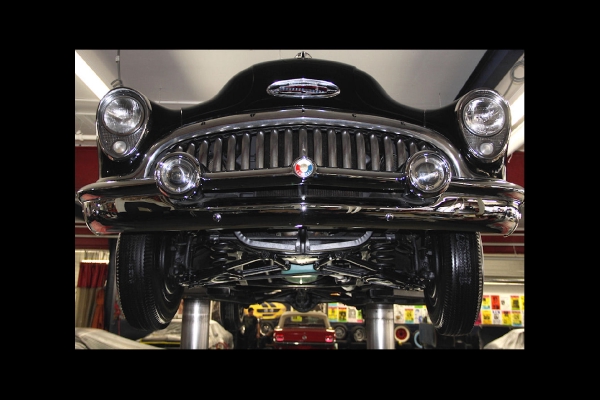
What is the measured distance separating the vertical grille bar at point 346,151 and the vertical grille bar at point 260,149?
309mm

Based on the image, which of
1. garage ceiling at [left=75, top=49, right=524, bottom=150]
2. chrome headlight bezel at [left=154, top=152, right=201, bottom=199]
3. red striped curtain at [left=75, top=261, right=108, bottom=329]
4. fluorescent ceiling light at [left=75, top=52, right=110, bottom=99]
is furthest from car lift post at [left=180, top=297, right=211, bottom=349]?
red striped curtain at [left=75, top=261, right=108, bottom=329]

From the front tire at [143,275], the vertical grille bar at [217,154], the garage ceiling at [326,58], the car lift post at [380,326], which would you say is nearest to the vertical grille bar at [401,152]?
the vertical grille bar at [217,154]

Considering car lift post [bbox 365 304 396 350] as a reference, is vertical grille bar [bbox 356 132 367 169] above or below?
above

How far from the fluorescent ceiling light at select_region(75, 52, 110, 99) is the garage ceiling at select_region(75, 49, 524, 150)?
71 mm

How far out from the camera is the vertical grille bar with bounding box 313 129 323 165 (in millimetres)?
1556

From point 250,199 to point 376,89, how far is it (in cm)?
94

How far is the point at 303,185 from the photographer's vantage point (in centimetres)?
140

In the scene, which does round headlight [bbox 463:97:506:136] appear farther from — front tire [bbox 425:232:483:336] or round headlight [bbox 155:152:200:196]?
round headlight [bbox 155:152:200:196]

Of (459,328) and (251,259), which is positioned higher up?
(251,259)

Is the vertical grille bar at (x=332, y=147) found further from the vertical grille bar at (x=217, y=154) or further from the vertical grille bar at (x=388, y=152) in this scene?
the vertical grille bar at (x=217, y=154)

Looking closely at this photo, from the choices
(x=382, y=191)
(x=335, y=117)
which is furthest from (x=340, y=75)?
(x=382, y=191)

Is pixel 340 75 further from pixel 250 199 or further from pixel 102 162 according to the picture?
pixel 102 162

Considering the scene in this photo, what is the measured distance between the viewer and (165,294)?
2.21 metres

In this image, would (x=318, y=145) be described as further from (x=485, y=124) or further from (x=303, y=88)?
(x=485, y=124)
